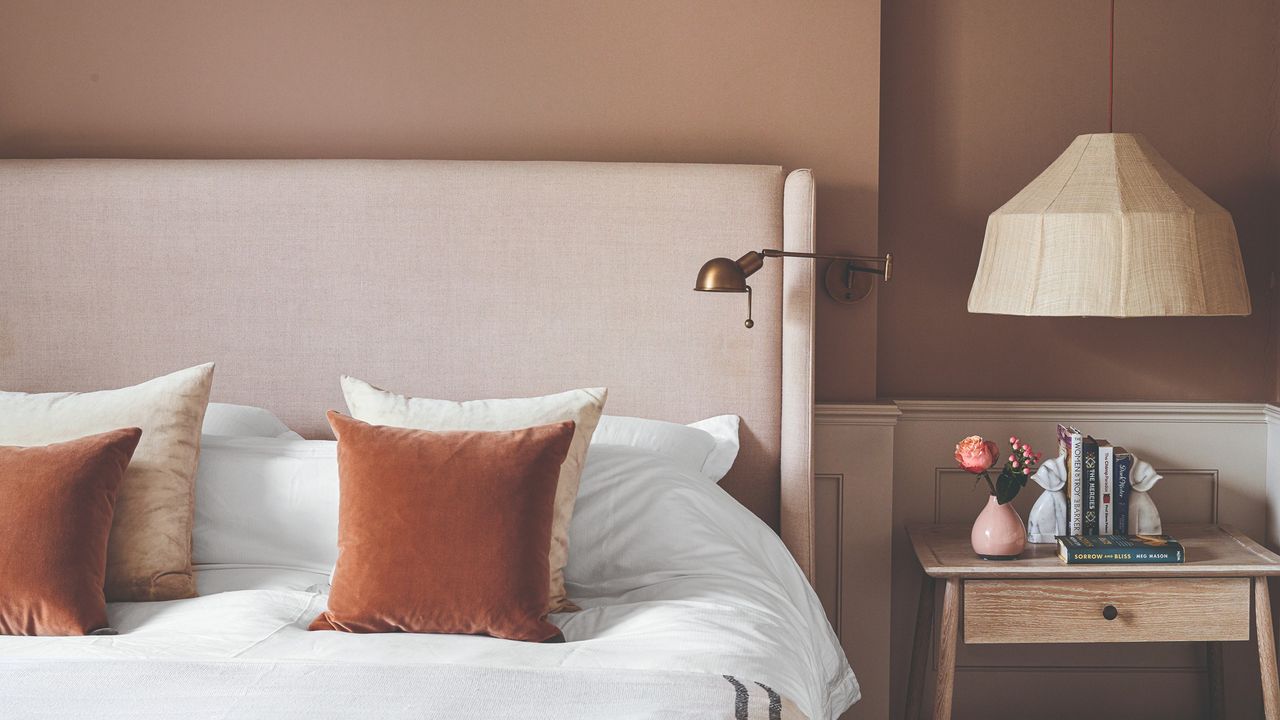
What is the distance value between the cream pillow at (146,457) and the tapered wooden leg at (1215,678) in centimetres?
226

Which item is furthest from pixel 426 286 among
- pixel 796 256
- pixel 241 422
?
pixel 796 256

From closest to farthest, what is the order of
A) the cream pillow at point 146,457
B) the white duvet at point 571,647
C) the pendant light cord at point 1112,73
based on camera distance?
the white duvet at point 571,647 → the cream pillow at point 146,457 → the pendant light cord at point 1112,73

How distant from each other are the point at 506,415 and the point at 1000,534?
41.7 inches

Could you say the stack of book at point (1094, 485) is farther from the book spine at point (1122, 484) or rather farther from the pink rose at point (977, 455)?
the pink rose at point (977, 455)

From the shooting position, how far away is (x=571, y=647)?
5.00ft

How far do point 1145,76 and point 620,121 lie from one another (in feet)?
4.16

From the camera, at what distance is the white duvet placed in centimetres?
125

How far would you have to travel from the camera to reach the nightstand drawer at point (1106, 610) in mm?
2059

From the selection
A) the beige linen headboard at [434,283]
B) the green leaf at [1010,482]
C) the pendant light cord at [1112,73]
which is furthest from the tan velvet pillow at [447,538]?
the pendant light cord at [1112,73]

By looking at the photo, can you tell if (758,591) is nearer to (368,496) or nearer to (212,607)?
(368,496)

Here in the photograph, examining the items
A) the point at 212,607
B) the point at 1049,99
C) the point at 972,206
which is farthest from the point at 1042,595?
the point at 212,607

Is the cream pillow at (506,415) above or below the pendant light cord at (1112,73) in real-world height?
below

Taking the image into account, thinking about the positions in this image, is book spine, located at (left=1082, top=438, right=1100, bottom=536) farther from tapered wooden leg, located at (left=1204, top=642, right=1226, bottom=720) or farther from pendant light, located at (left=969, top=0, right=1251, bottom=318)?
tapered wooden leg, located at (left=1204, top=642, right=1226, bottom=720)

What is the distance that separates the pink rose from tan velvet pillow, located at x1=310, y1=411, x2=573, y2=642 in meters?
0.95
